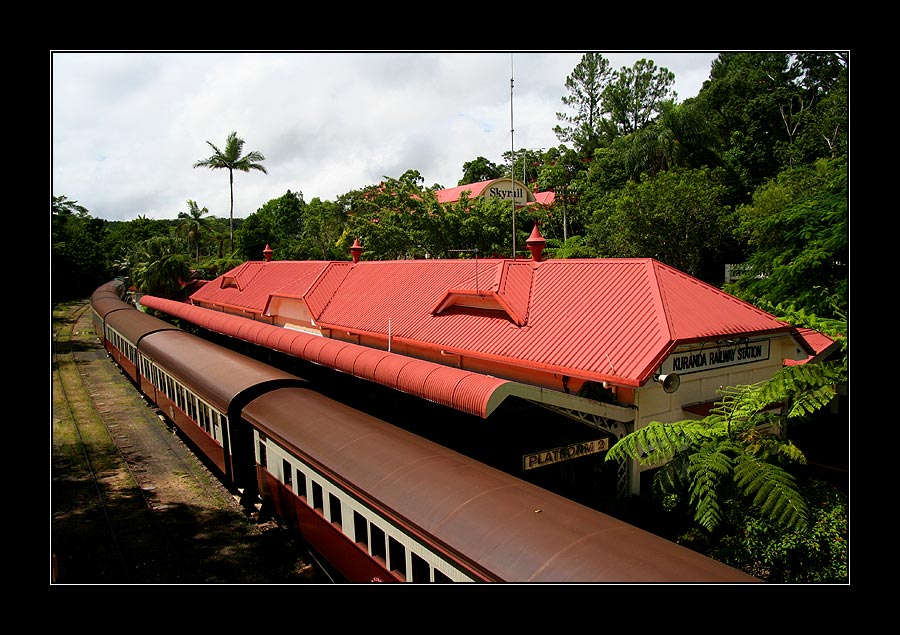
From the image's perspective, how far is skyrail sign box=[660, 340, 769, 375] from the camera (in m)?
10.4

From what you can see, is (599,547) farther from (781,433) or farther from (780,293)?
(780,293)

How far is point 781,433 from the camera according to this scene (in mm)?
11953

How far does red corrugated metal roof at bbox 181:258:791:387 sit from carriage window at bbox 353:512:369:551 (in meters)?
4.74

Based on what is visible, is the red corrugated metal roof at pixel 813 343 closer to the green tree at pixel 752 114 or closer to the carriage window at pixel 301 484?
the carriage window at pixel 301 484

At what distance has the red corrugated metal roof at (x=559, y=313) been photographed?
1042 centimetres

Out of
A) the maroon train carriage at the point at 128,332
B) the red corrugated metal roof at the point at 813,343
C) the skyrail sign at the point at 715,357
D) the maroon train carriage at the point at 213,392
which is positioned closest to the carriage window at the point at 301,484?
the maroon train carriage at the point at 213,392

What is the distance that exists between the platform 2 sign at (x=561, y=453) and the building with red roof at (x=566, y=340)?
373 millimetres

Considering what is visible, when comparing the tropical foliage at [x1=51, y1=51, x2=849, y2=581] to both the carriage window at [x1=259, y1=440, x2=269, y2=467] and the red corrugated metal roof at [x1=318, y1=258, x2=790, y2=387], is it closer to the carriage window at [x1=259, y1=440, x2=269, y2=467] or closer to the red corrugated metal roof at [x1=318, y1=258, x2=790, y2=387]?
the red corrugated metal roof at [x1=318, y1=258, x2=790, y2=387]

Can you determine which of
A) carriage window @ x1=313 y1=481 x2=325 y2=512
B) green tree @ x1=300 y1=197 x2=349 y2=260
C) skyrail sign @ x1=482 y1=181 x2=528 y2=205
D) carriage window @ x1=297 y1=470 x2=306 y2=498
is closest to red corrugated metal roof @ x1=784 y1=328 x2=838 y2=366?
carriage window @ x1=313 y1=481 x2=325 y2=512

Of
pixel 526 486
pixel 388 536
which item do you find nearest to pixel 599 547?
pixel 526 486

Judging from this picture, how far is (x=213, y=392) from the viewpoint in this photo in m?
11.8

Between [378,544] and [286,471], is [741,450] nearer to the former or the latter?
[378,544]

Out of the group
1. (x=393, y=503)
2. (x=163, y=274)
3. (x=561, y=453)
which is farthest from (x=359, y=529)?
(x=163, y=274)

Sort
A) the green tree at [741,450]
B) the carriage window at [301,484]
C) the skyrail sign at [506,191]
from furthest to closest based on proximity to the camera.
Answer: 1. the skyrail sign at [506,191]
2. the carriage window at [301,484]
3. the green tree at [741,450]
